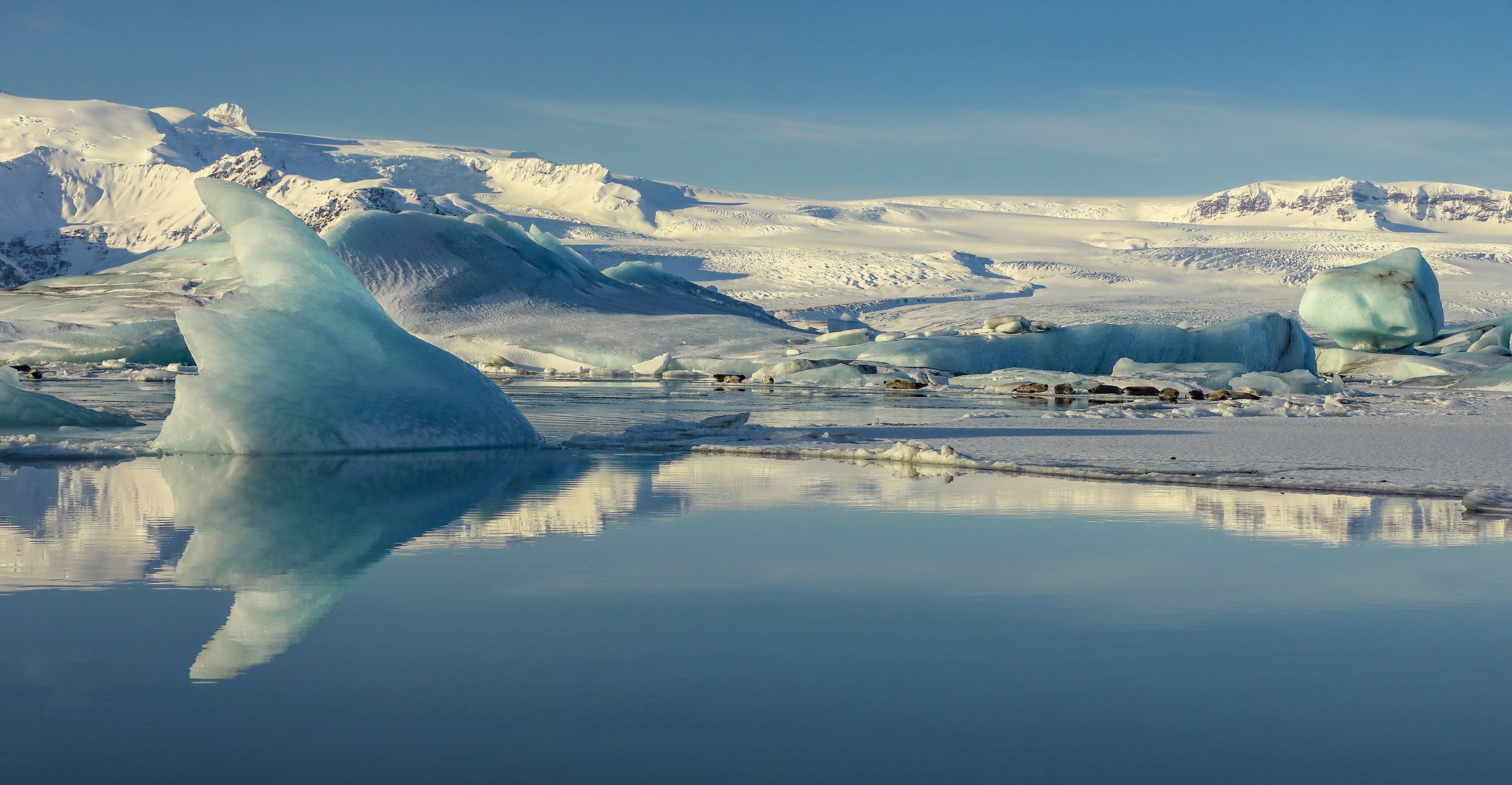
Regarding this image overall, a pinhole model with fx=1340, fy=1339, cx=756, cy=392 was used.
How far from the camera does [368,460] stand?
7445 millimetres

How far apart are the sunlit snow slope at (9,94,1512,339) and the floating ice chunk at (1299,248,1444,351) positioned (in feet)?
74.9

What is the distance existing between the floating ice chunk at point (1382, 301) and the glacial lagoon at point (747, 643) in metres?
23.8

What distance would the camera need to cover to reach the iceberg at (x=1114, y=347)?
85.5 feet

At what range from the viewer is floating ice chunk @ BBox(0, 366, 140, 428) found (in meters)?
9.67

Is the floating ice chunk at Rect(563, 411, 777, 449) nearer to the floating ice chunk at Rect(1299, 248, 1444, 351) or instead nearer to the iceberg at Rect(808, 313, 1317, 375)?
the iceberg at Rect(808, 313, 1317, 375)

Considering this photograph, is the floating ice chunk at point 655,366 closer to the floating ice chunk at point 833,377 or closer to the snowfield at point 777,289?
the snowfield at point 777,289

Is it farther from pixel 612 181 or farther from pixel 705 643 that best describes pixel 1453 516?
pixel 612 181

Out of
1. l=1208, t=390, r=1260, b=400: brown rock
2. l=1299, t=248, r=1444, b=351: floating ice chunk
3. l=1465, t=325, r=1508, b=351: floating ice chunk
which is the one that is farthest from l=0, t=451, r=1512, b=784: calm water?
l=1465, t=325, r=1508, b=351: floating ice chunk

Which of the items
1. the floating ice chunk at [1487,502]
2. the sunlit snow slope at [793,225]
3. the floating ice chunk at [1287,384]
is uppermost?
the sunlit snow slope at [793,225]

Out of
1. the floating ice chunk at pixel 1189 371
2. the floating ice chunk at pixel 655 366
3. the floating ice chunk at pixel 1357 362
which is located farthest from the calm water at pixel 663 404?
the floating ice chunk at pixel 1357 362

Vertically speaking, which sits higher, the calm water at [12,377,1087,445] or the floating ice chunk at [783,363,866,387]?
→ the floating ice chunk at [783,363,866,387]

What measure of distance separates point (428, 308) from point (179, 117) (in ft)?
492

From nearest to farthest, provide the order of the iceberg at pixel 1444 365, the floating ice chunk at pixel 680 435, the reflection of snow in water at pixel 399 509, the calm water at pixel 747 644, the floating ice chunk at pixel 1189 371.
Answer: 1. the calm water at pixel 747 644
2. the reflection of snow in water at pixel 399 509
3. the floating ice chunk at pixel 680 435
4. the floating ice chunk at pixel 1189 371
5. the iceberg at pixel 1444 365

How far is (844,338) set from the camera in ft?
103
